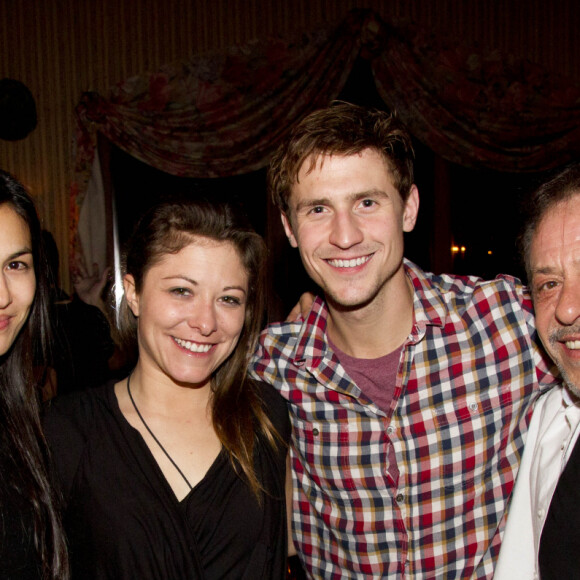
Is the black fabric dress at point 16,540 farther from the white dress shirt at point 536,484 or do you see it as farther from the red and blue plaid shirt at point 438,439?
the white dress shirt at point 536,484

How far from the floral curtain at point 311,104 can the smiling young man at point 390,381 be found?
103 inches

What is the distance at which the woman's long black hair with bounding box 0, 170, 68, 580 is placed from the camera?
1468 mm

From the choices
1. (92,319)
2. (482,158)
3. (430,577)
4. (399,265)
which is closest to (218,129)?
(92,319)

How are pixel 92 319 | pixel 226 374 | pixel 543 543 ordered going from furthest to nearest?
pixel 92 319
pixel 226 374
pixel 543 543

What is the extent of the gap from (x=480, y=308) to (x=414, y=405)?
38 cm

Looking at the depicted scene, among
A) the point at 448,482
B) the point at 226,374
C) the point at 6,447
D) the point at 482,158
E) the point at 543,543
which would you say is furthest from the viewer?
the point at 482,158

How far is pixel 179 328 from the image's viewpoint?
5.48 feet

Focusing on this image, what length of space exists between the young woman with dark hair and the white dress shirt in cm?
67

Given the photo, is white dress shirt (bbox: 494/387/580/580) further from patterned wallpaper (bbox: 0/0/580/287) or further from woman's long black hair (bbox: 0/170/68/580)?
patterned wallpaper (bbox: 0/0/580/287)

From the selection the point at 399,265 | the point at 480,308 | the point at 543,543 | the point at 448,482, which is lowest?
the point at 543,543

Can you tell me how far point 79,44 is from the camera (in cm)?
443

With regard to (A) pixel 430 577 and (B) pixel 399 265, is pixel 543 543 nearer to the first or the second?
(A) pixel 430 577

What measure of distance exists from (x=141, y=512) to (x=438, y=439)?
91 cm

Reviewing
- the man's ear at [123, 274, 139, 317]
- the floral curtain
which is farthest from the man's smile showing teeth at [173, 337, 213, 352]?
the floral curtain
